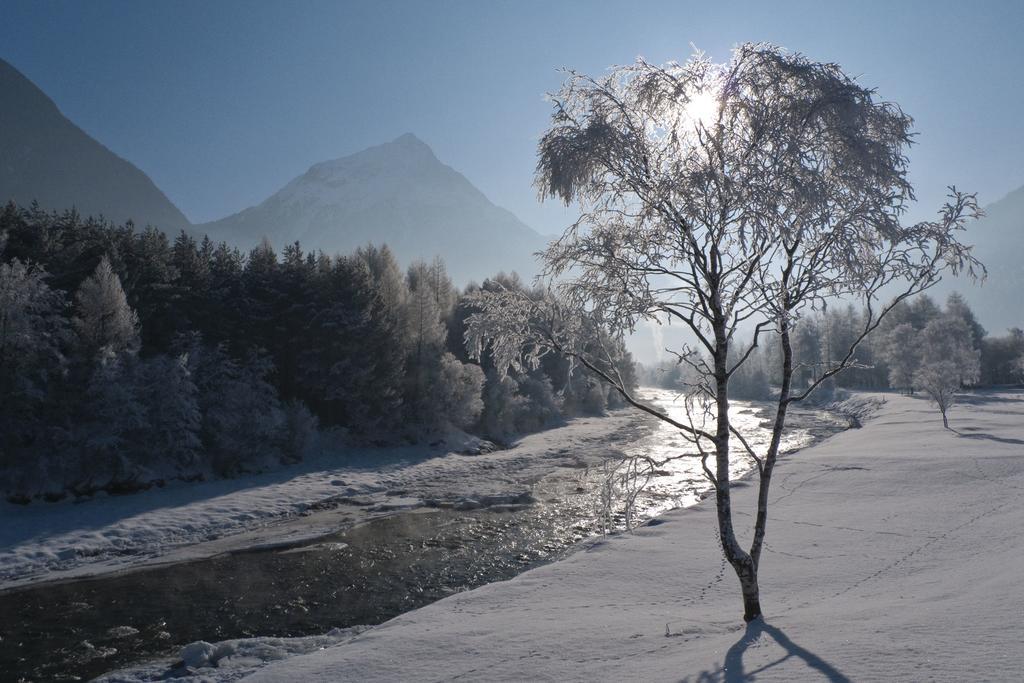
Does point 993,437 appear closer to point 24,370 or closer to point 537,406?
point 537,406

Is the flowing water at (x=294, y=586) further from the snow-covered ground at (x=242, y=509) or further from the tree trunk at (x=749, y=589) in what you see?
the tree trunk at (x=749, y=589)

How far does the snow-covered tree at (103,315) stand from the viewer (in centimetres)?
2644

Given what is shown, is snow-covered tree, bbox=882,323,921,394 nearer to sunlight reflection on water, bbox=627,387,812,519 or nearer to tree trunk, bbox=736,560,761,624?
sunlight reflection on water, bbox=627,387,812,519

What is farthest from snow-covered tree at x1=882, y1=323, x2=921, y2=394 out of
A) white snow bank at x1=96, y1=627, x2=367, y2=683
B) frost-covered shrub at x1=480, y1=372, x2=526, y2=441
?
white snow bank at x1=96, y1=627, x2=367, y2=683

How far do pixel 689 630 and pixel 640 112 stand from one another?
781cm

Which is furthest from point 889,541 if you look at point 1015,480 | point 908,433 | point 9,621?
Answer: point 908,433

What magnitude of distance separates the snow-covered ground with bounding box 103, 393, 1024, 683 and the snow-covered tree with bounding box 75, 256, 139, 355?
77.4ft

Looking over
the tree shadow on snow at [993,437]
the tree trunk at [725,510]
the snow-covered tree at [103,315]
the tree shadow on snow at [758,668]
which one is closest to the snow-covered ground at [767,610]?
the tree shadow on snow at [758,668]

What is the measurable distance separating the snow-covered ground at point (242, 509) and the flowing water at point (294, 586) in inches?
64.5

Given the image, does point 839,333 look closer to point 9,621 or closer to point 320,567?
point 320,567

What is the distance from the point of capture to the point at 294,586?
1459 centimetres

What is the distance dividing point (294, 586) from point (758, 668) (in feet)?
41.9

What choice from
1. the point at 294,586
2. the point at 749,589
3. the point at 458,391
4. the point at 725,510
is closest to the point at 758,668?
the point at 749,589

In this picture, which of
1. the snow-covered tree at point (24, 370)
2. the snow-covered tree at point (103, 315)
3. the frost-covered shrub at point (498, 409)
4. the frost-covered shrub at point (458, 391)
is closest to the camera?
the snow-covered tree at point (24, 370)
